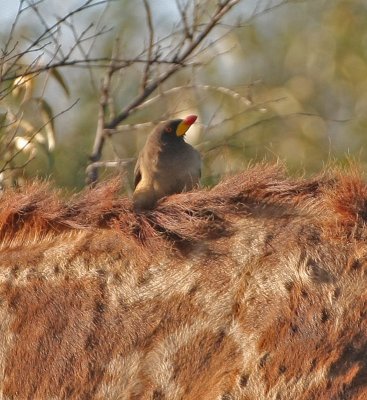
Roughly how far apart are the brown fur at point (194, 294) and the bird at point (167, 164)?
114 cm

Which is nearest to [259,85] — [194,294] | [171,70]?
[171,70]

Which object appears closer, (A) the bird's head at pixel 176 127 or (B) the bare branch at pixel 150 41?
(A) the bird's head at pixel 176 127

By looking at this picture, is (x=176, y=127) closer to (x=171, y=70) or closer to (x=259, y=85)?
(x=171, y=70)

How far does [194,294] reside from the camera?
504 cm

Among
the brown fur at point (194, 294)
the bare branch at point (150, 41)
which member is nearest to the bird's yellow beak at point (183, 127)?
the bare branch at point (150, 41)

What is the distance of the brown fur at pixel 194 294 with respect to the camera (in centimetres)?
475

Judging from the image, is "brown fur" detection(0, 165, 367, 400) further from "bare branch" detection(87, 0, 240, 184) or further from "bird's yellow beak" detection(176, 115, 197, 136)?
"bare branch" detection(87, 0, 240, 184)

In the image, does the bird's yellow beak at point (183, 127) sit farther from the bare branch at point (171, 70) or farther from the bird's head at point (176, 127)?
the bare branch at point (171, 70)

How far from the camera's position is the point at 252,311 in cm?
489

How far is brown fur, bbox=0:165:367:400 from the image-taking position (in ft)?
15.6

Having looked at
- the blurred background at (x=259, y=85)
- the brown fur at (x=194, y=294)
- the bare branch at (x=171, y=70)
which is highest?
the brown fur at (x=194, y=294)

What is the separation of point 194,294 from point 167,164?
1.82 meters

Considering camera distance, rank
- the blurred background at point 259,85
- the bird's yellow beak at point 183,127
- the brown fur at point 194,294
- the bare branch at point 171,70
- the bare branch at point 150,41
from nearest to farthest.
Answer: the brown fur at point 194,294 → the bird's yellow beak at point 183,127 → the bare branch at point 150,41 → the bare branch at point 171,70 → the blurred background at point 259,85

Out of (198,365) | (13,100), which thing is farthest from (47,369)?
(13,100)
